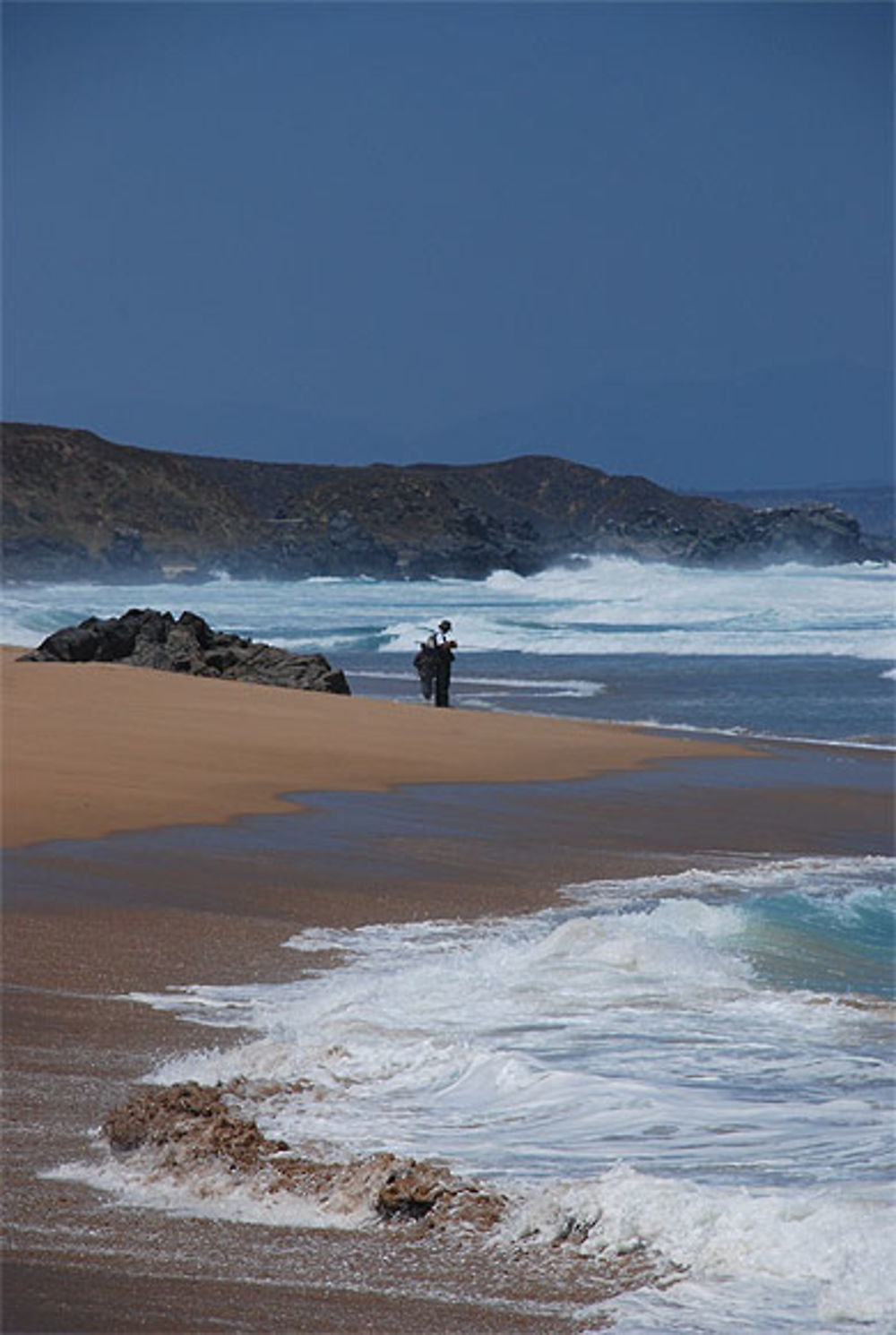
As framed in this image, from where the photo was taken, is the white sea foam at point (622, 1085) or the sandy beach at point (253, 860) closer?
the sandy beach at point (253, 860)

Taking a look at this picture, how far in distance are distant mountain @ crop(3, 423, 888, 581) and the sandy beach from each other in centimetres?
8404

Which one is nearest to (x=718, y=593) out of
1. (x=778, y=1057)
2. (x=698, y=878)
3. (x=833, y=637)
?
(x=833, y=637)

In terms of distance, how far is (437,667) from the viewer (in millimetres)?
21578

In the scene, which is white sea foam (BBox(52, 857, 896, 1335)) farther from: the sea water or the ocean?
the sea water

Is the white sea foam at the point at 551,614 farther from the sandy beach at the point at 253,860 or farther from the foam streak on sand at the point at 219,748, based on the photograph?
the sandy beach at the point at 253,860

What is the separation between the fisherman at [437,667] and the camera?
2130cm

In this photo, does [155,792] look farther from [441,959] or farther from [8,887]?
[441,959]

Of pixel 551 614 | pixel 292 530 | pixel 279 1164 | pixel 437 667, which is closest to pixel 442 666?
pixel 437 667

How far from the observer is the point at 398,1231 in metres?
4.25

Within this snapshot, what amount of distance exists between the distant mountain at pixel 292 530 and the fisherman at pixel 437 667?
78.0 meters

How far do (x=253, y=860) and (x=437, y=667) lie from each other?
11.8m

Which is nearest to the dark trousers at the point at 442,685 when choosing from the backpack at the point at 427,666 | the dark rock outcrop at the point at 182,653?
the backpack at the point at 427,666

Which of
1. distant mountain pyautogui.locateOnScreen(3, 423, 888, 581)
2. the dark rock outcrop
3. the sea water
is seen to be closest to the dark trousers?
the dark rock outcrop

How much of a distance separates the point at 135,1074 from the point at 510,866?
4.62 meters
